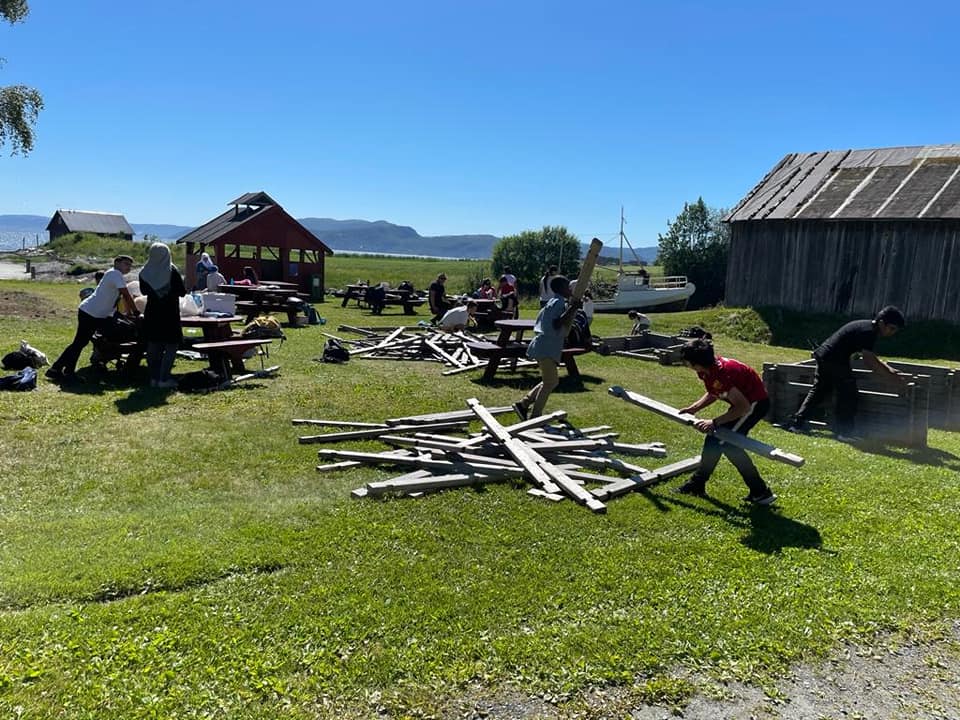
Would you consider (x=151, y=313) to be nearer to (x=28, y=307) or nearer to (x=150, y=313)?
(x=150, y=313)

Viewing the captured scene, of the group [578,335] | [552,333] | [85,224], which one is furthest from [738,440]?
[85,224]

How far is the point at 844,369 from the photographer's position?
9.66m

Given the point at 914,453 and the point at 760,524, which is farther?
the point at 914,453

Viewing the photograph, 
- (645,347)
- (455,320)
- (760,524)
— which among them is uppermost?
(455,320)

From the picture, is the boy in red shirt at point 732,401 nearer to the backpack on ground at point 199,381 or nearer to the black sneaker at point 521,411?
the black sneaker at point 521,411

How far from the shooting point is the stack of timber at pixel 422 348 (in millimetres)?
14914

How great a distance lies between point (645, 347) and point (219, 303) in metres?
10.6

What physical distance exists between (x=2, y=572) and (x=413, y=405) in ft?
21.4

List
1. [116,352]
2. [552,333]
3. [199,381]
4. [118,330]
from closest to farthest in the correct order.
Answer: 1. [552,333]
2. [199,381]
3. [118,330]
4. [116,352]

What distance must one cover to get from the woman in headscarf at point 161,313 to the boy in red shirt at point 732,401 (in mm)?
7936

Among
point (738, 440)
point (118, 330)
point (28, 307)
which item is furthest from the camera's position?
point (28, 307)

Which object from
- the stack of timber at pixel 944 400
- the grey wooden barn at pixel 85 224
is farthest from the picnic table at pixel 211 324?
the grey wooden barn at pixel 85 224

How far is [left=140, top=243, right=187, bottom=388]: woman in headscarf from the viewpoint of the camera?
1059 centimetres

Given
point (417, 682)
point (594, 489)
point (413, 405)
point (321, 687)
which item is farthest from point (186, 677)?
point (413, 405)
